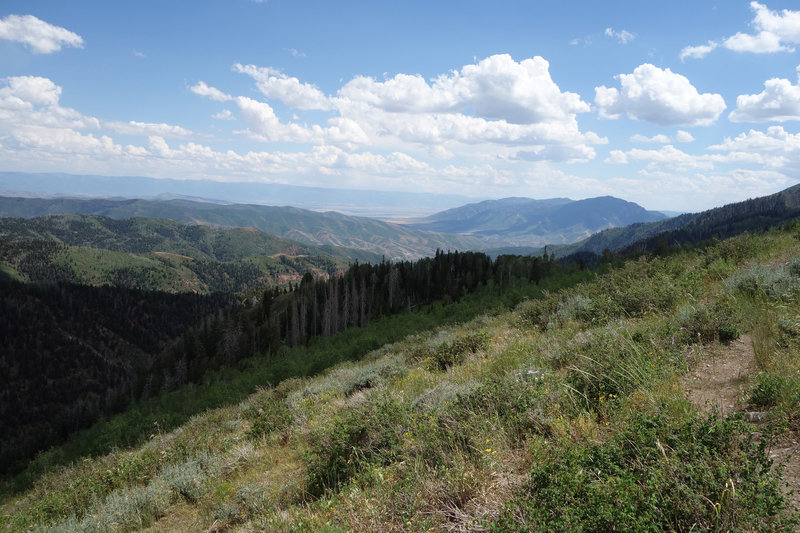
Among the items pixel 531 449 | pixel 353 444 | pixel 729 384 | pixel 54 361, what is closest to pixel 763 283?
pixel 729 384

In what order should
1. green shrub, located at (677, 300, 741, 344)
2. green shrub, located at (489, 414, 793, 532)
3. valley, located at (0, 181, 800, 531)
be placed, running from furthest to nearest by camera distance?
green shrub, located at (677, 300, 741, 344) → valley, located at (0, 181, 800, 531) → green shrub, located at (489, 414, 793, 532)

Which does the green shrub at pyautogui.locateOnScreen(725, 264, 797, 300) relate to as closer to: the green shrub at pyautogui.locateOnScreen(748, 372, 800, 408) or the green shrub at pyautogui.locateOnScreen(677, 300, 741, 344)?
the green shrub at pyautogui.locateOnScreen(677, 300, 741, 344)

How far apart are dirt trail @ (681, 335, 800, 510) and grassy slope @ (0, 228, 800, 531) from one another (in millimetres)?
227

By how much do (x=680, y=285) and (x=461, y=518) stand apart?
10.8m

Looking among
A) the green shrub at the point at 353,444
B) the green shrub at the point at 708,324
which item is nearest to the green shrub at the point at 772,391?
the green shrub at the point at 708,324

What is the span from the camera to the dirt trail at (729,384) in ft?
12.9

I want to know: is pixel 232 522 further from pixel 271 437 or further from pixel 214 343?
pixel 214 343

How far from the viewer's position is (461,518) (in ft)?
13.0

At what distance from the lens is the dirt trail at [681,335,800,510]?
3930mm

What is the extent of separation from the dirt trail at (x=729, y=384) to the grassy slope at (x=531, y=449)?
227 millimetres

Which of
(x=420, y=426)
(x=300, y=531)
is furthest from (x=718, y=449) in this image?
(x=300, y=531)

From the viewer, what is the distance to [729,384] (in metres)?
5.63

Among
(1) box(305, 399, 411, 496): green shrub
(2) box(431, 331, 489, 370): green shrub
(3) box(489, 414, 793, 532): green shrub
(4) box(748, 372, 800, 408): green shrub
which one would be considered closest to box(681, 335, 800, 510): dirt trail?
(4) box(748, 372, 800, 408): green shrub

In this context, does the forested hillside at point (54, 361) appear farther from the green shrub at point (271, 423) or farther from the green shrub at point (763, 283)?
the green shrub at point (763, 283)
